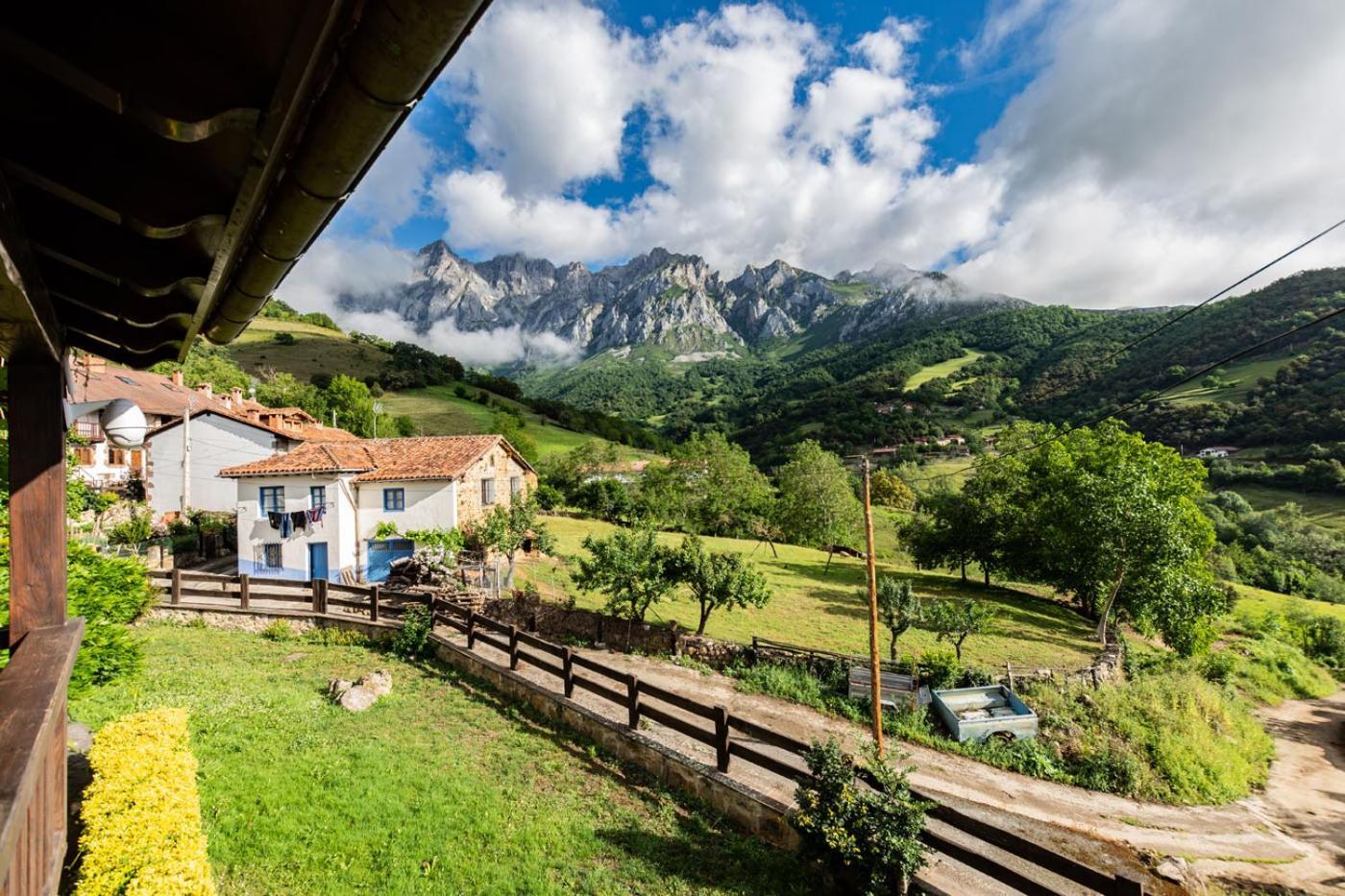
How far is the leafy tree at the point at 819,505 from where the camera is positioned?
4081 centimetres

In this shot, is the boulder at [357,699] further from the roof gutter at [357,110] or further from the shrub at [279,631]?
the roof gutter at [357,110]

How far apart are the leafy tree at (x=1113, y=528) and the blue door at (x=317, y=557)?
31630mm

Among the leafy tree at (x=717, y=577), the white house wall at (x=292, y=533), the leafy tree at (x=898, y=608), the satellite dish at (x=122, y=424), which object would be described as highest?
the satellite dish at (x=122, y=424)

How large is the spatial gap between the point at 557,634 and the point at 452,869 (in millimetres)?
11805

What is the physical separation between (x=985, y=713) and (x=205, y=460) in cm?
3843

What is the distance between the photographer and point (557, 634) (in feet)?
59.2

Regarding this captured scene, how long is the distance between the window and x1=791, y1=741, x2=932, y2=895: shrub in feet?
79.2

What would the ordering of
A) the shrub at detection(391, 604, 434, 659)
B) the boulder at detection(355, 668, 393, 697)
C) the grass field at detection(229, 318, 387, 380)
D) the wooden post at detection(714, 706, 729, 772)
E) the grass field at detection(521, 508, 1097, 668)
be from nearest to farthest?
the wooden post at detection(714, 706, 729, 772), the boulder at detection(355, 668, 393, 697), the shrub at detection(391, 604, 434, 659), the grass field at detection(521, 508, 1097, 668), the grass field at detection(229, 318, 387, 380)

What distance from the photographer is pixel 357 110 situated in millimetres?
1415

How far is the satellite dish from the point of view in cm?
477

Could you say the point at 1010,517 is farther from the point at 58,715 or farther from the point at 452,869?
the point at 58,715

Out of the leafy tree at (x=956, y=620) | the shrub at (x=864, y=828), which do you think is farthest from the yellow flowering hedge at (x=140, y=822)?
the leafy tree at (x=956, y=620)

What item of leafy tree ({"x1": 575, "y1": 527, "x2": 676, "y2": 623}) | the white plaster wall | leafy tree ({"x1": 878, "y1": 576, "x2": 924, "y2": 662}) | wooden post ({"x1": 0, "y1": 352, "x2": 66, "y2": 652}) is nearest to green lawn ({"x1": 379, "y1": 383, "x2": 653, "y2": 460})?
the white plaster wall

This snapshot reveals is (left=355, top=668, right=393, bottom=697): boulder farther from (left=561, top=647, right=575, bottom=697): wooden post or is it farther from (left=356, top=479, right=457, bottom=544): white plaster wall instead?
(left=356, top=479, right=457, bottom=544): white plaster wall
